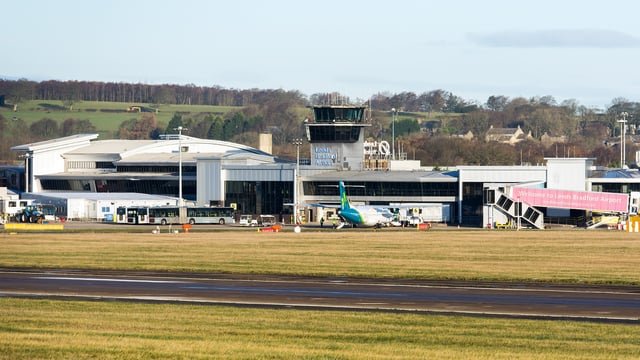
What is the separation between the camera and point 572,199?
412 ft

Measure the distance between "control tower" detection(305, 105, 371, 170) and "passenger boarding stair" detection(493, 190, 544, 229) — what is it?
103ft

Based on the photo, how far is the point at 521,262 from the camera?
68.1 metres

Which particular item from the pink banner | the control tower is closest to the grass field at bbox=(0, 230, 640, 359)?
the pink banner

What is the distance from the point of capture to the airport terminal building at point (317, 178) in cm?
13588

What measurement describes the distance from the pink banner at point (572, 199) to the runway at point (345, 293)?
7231cm

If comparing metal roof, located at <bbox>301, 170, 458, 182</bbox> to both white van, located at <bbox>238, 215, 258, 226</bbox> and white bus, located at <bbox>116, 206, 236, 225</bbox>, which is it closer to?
white van, located at <bbox>238, 215, 258, 226</bbox>

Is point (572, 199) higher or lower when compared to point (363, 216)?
higher

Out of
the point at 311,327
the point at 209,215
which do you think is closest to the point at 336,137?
the point at 209,215

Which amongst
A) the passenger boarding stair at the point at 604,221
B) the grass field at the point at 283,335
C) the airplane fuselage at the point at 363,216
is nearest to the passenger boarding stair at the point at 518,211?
the passenger boarding stair at the point at 604,221

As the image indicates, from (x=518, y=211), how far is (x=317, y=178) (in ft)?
109

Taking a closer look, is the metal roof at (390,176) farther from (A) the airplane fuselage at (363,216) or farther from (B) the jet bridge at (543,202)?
(A) the airplane fuselage at (363,216)

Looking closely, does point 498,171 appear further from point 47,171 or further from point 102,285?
point 102,285

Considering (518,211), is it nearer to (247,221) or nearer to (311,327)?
(247,221)

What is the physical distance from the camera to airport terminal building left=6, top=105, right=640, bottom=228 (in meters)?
136
